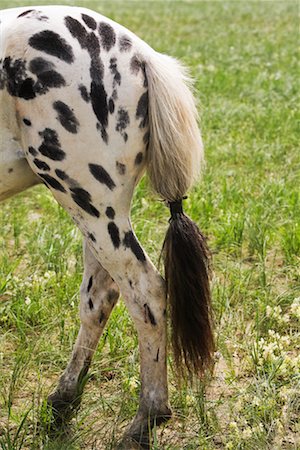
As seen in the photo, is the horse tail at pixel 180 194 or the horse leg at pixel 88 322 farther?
the horse leg at pixel 88 322

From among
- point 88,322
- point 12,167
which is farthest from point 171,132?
point 88,322

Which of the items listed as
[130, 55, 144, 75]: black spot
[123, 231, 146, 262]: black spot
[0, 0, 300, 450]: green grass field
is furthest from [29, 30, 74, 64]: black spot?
[0, 0, 300, 450]: green grass field

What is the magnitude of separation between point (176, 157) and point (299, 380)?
1.05 meters

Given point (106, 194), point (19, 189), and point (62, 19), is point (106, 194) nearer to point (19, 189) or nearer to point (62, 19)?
point (19, 189)

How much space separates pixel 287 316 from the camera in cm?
361

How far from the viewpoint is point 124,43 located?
9.60 ft

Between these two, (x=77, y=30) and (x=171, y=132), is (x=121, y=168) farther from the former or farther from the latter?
(x=77, y=30)

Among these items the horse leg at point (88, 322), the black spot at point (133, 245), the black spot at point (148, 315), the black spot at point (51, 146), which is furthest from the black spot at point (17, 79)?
the black spot at point (148, 315)

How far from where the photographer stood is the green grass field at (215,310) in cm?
307

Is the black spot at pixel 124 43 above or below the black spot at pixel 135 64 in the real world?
above

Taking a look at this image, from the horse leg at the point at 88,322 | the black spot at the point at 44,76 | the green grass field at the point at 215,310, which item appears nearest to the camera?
the black spot at the point at 44,76

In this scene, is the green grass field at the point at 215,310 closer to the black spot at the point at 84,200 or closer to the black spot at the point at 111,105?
the black spot at the point at 84,200

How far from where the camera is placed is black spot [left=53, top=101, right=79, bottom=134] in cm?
282

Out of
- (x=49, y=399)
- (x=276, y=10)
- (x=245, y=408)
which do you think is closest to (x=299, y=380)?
(x=245, y=408)
